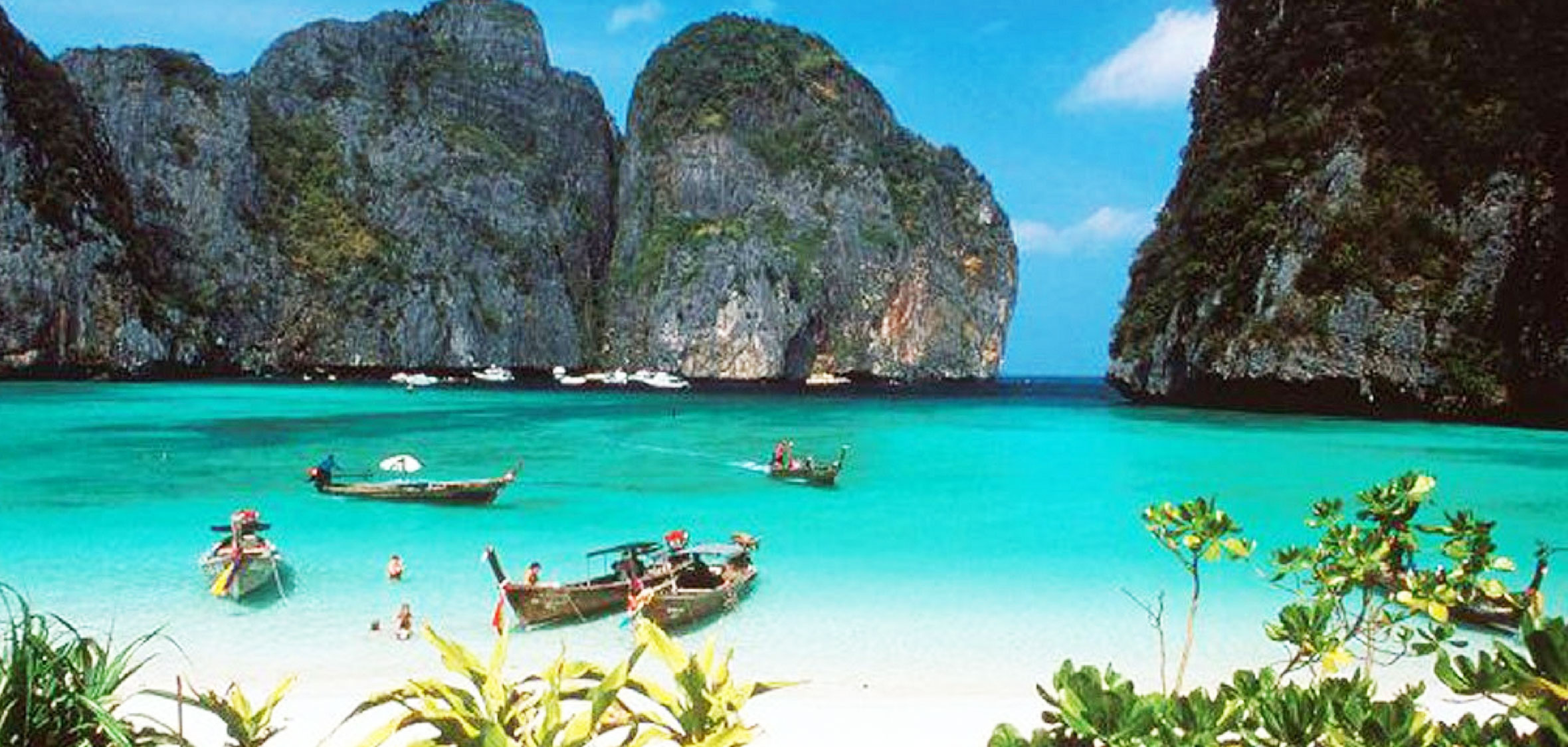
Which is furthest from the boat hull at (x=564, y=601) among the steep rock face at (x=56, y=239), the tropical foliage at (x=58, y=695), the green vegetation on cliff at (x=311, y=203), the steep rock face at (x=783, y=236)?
the green vegetation on cliff at (x=311, y=203)

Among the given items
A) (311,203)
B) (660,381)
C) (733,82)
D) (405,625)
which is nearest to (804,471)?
(405,625)

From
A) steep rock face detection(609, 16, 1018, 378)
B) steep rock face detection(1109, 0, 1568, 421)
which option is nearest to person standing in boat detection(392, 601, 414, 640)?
steep rock face detection(1109, 0, 1568, 421)

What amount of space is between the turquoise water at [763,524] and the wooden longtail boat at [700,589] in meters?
0.41

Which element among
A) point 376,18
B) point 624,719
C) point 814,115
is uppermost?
point 376,18

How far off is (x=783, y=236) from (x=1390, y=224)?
111 metres

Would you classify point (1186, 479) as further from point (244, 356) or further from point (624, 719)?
point (244, 356)

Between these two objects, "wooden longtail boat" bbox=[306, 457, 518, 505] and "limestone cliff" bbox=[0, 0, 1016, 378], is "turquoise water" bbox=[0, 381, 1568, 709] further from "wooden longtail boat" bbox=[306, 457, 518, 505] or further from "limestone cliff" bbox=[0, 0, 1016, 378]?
"limestone cliff" bbox=[0, 0, 1016, 378]

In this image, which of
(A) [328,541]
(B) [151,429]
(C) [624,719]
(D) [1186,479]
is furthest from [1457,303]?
(B) [151,429]

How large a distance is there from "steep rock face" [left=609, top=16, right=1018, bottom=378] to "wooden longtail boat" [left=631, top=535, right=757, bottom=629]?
131 metres

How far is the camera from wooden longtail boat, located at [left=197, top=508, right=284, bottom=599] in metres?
16.0

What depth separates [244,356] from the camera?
133m

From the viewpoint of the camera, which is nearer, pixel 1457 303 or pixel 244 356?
pixel 1457 303

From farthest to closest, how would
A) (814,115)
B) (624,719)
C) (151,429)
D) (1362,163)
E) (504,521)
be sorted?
(814,115) → (1362,163) → (151,429) → (504,521) → (624,719)

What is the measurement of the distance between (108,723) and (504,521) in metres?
21.7
